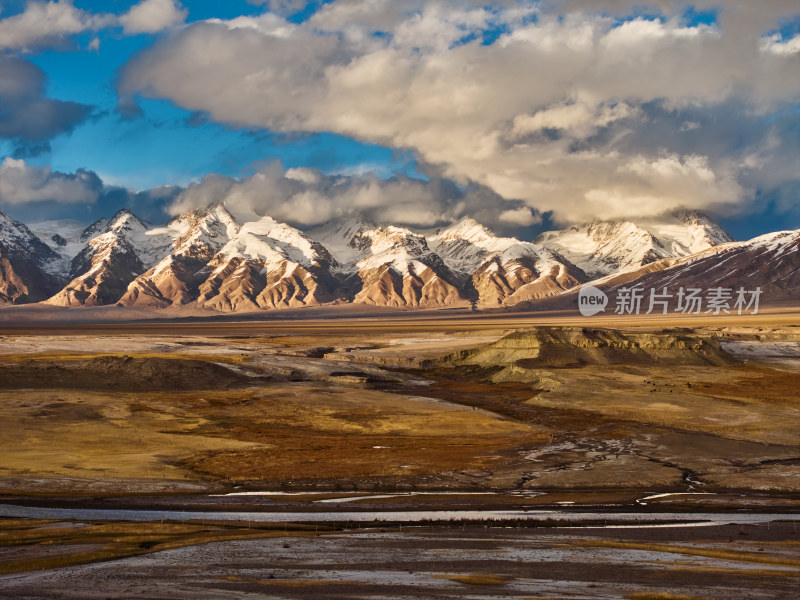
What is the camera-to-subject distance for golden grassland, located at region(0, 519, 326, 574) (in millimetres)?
30312

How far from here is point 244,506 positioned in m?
45.2

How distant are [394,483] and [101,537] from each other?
73.5 feet

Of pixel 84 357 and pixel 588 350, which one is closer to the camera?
pixel 84 357

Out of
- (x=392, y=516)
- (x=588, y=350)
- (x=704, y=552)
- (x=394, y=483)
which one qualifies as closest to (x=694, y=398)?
(x=588, y=350)

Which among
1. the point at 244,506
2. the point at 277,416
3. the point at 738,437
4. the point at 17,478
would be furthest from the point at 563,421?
the point at 17,478

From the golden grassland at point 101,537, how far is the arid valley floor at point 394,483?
0.19 m

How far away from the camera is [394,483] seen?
53125 millimetres

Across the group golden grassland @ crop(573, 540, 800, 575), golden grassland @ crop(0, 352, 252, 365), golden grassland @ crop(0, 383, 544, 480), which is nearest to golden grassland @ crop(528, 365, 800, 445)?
golden grassland @ crop(0, 383, 544, 480)

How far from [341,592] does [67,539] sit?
15.1m

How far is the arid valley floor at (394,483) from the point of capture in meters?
28.6

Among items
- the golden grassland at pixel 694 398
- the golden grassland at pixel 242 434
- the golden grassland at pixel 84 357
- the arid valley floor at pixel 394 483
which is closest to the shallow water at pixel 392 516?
Result: the arid valley floor at pixel 394 483

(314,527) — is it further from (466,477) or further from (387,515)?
(466,477)

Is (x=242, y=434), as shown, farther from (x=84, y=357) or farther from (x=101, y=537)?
(x=84, y=357)

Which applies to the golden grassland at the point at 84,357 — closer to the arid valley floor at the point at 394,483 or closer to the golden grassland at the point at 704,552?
the arid valley floor at the point at 394,483
